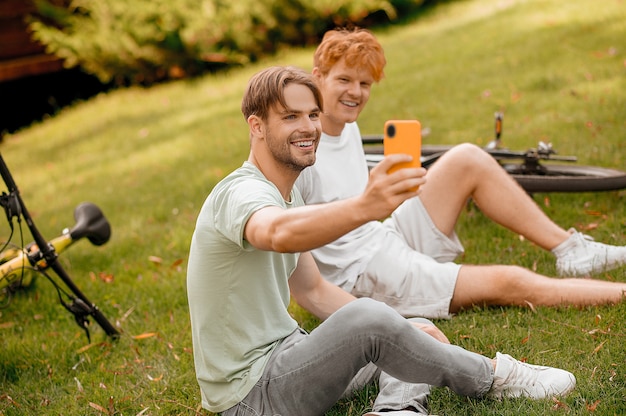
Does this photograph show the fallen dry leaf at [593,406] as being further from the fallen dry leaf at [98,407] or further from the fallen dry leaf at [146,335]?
the fallen dry leaf at [146,335]

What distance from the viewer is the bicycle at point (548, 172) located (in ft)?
13.3

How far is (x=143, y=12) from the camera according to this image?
9.29m

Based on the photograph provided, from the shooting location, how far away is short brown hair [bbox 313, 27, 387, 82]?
322cm

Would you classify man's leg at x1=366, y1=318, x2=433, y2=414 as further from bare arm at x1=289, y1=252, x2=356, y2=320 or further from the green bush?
the green bush

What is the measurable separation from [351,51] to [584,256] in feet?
5.05

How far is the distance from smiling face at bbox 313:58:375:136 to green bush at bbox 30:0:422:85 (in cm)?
650

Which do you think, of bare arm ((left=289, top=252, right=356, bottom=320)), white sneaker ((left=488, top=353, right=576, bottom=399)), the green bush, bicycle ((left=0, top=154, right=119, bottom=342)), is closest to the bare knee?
bare arm ((left=289, top=252, right=356, bottom=320))

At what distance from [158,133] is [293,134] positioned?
20.2 feet

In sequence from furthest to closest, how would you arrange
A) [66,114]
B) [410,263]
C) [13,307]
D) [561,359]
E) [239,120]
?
[66,114]
[239,120]
[13,307]
[410,263]
[561,359]

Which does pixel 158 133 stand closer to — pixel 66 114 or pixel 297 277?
pixel 66 114

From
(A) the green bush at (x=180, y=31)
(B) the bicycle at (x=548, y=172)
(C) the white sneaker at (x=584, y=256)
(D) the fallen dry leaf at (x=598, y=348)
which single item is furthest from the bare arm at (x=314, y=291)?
(A) the green bush at (x=180, y=31)

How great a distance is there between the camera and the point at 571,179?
4.08m

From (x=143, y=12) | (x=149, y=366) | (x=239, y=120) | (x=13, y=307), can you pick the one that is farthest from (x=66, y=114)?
(x=149, y=366)

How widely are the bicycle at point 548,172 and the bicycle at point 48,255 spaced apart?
69.9 inches
